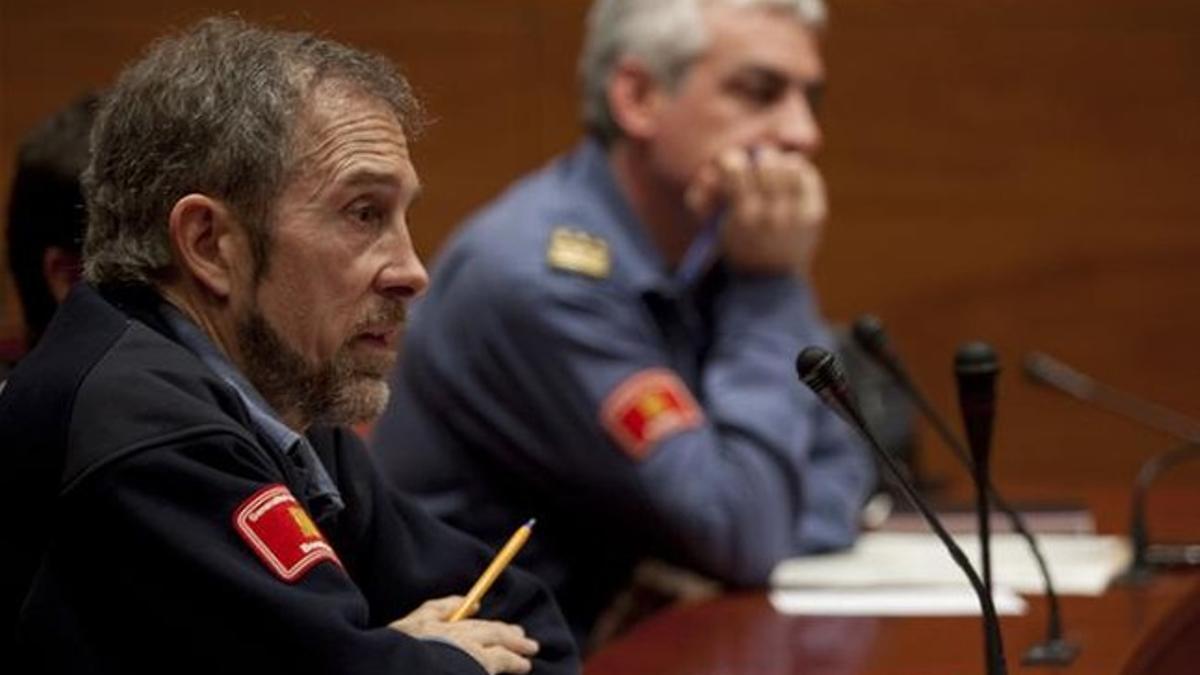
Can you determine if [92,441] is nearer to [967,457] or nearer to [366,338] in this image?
[366,338]

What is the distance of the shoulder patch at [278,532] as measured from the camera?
165 cm

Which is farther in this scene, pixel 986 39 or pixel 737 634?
pixel 986 39

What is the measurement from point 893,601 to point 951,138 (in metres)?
2.42

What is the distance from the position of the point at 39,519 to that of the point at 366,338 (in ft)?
1.16

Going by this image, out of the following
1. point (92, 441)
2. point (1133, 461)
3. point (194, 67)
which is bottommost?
point (1133, 461)

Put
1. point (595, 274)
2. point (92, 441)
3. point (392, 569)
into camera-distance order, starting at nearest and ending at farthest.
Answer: point (92, 441)
point (392, 569)
point (595, 274)

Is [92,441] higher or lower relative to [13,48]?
higher

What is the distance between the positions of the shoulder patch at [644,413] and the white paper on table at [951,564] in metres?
0.24

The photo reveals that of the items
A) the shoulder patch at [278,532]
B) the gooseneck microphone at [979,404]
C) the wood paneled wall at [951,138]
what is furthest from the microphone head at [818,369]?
the wood paneled wall at [951,138]

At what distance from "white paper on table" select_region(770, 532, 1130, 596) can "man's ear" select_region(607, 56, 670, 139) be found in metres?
0.69

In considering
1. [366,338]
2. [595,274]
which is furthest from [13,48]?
[366,338]

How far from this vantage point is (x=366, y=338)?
1900 millimetres

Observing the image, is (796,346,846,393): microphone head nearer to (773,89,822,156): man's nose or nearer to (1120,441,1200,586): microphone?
(1120,441,1200,586): microphone

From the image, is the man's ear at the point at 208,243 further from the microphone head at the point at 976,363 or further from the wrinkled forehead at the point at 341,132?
the microphone head at the point at 976,363
